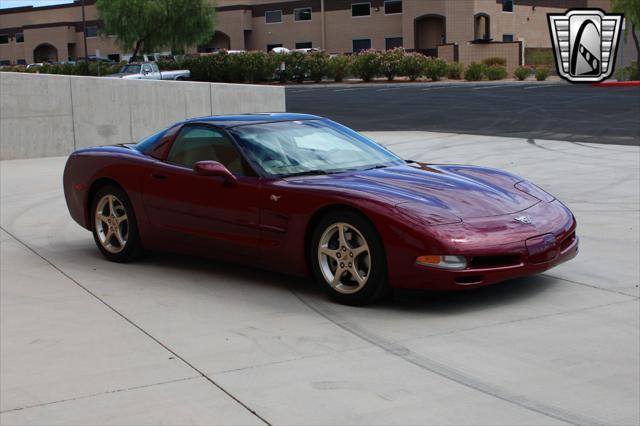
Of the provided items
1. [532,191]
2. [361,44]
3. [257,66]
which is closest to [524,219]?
[532,191]

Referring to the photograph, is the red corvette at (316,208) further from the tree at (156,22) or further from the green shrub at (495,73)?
the tree at (156,22)

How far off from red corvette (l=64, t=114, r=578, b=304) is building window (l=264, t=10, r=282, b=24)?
246ft

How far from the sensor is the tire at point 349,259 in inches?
252

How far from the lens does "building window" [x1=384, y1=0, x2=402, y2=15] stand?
2958 inches

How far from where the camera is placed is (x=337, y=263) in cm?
658

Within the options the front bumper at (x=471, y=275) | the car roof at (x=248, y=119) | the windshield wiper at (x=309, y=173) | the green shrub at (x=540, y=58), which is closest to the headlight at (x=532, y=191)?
A: the front bumper at (x=471, y=275)

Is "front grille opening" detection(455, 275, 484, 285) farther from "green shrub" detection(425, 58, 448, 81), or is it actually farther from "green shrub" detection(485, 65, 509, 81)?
"green shrub" detection(485, 65, 509, 81)

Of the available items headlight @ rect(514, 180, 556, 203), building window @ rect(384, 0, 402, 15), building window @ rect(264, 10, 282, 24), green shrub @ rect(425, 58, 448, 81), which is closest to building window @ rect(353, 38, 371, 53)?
building window @ rect(384, 0, 402, 15)

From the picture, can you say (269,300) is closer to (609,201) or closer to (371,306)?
(371,306)

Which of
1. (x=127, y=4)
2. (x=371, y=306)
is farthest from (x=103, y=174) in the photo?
(x=127, y=4)

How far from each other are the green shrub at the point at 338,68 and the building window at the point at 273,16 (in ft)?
91.5

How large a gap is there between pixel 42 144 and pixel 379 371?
1444 cm

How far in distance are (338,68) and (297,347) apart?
49885 millimetres

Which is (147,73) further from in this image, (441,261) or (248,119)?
(441,261)
